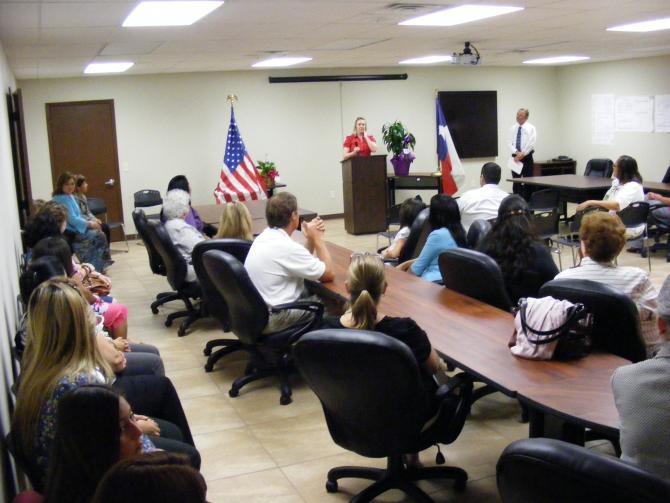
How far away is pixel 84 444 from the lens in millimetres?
1853

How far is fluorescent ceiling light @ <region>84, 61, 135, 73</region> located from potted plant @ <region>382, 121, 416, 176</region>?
3.94 meters

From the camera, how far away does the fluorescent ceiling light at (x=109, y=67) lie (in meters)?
8.59

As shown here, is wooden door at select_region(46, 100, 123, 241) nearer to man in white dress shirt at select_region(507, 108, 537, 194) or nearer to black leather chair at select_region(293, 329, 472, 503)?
man in white dress shirt at select_region(507, 108, 537, 194)

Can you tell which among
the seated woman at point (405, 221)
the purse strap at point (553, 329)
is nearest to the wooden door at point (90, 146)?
the seated woman at point (405, 221)

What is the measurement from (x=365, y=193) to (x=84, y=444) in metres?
8.52

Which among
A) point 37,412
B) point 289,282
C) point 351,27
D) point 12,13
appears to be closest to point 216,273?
point 289,282

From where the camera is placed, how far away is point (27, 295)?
361cm

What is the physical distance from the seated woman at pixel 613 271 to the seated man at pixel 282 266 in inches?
59.7

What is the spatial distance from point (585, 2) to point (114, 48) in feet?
13.8

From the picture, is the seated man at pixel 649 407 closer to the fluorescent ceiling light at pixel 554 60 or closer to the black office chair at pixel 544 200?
the black office chair at pixel 544 200

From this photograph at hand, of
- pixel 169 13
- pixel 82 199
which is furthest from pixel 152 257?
pixel 169 13

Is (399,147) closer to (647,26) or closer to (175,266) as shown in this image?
(647,26)

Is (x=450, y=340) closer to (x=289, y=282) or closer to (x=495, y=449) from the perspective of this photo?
(x=495, y=449)

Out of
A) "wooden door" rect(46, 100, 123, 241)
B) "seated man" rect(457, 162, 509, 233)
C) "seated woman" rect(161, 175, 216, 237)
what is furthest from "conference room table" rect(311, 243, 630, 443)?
"wooden door" rect(46, 100, 123, 241)
